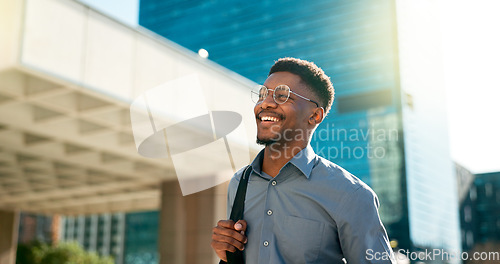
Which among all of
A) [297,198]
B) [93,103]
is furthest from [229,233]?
[93,103]

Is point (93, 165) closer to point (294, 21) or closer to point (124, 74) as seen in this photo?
point (124, 74)

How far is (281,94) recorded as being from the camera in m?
1.62

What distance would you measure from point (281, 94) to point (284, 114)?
69 mm

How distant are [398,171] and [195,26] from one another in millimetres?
2188

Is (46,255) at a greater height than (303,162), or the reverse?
(303,162)

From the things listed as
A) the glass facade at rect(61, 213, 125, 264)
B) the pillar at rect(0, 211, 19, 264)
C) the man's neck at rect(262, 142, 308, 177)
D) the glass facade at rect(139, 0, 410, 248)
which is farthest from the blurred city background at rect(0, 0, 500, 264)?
the glass facade at rect(61, 213, 125, 264)

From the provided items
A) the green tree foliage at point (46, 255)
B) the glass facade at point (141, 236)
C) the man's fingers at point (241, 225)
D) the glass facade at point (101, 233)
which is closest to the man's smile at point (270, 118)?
the man's fingers at point (241, 225)

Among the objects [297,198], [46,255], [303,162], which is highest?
[303,162]

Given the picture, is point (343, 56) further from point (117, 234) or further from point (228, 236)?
point (117, 234)

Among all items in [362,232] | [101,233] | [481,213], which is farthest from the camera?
[101,233]

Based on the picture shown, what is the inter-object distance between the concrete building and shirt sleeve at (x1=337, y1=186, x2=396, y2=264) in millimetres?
2180

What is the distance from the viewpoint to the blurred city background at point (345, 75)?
381 centimetres

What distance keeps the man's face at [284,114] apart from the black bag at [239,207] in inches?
5.8

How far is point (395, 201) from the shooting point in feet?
14.8
